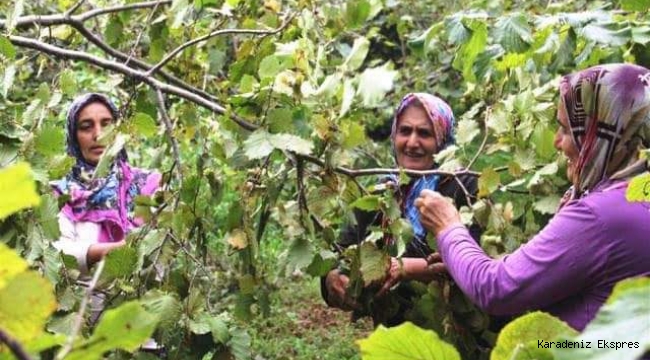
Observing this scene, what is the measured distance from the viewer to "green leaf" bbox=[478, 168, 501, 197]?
6.34 feet

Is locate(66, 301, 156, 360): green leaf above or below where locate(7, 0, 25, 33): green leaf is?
below

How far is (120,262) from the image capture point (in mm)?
1900

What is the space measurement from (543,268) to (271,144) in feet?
2.20

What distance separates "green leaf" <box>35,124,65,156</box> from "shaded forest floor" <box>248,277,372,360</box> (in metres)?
2.63

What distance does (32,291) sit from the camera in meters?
0.57

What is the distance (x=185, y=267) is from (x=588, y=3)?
9.93 ft

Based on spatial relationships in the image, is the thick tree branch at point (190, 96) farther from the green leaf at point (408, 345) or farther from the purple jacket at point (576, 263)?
the green leaf at point (408, 345)

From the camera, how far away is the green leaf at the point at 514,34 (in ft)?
6.49

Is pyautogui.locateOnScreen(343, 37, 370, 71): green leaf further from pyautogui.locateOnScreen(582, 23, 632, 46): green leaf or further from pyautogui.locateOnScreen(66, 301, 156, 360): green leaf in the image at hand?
pyautogui.locateOnScreen(66, 301, 156, 360): green leaf

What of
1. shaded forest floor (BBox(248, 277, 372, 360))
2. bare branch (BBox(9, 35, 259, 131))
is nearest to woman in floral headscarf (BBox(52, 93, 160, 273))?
bare branch (BBox(9, 35, 259, 131))

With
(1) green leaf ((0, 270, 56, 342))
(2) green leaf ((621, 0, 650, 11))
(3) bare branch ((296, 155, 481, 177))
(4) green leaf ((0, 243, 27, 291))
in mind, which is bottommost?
(3) bare branch ((296, 155, 481, 177))

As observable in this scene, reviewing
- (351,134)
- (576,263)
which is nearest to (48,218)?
(351,134)

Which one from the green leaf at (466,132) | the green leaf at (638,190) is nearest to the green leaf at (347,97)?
the green leaf at (466,132)

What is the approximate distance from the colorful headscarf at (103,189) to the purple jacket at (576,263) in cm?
127
